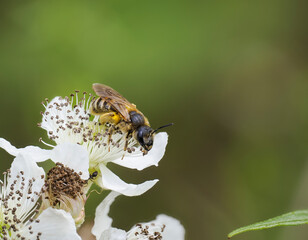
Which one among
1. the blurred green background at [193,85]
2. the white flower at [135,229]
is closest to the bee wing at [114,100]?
the white flower at [135,229]

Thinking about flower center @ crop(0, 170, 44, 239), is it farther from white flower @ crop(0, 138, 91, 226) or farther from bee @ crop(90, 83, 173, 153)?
bee @ crop(90, 83, 173, 153)

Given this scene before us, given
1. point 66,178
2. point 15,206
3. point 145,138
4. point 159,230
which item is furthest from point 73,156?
point 159,230

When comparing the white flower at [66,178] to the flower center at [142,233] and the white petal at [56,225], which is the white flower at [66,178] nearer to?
the white petal at [56,225]

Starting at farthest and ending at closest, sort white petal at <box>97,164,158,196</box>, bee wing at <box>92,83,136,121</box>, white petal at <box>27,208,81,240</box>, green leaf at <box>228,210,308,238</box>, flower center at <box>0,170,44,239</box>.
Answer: bee wing at <box>92,83,136,121</box>
white petal at <box>97,164,158,196</box>
flower center at <box>0,170,44,239</box>
white petal at <box>27,208,81,240</box>
green leaf at <box>228,210,308,238</box>

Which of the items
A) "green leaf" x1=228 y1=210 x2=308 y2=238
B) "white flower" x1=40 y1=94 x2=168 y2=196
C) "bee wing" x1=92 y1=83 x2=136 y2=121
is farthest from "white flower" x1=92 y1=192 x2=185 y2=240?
"green leaf" x1=228 y1=210 x2=308 y2=238

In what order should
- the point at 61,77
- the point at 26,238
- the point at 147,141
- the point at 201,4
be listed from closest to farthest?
the point at 26,238
the point at 147,141
the point at 61,77
the point at 201,4

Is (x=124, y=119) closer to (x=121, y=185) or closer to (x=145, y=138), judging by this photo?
(x=145, y=138)

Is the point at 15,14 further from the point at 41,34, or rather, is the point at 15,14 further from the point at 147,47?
the point at 147,47

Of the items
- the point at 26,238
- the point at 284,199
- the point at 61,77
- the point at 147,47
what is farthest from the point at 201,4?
the point at 26,238
